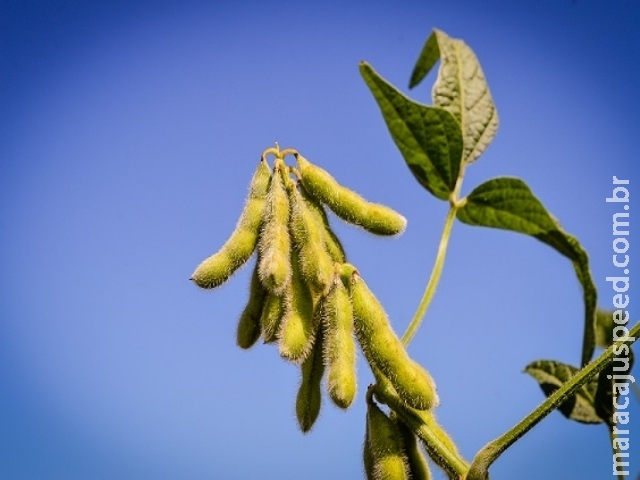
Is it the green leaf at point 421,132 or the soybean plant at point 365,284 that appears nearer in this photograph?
the soybean plant at point 365,284

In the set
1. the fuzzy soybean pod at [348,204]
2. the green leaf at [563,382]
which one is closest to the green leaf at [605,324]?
the green leaf at [563,382]

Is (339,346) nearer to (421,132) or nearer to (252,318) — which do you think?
(252,318)

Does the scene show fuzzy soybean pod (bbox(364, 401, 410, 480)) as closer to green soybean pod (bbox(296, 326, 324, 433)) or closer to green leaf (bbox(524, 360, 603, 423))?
green soybean pod (bbox(296, 326, 324, 433))

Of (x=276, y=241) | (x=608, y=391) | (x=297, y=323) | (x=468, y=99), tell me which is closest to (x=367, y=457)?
(x=297, y=323)

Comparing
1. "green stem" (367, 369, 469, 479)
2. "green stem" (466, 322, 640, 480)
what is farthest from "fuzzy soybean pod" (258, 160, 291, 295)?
"green stem" (466, 322, 640, 480)

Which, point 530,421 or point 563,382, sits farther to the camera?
point 563,382

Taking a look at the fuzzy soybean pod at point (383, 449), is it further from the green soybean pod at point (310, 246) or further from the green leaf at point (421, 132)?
the green leaf at point (421, 132)

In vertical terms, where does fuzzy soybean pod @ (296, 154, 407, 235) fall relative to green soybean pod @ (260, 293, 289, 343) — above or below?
above
